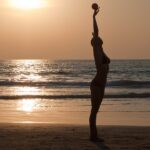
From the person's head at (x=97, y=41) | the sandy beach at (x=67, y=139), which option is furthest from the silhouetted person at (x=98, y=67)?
the sandy beach at (x=67, y=139)

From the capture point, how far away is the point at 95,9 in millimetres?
9352

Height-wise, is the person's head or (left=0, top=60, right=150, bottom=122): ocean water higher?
the person's head

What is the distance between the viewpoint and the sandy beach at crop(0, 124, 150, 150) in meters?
8.65

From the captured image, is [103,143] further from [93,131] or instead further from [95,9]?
[95,9]

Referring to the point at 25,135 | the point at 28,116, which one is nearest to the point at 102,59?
the point at 25,135

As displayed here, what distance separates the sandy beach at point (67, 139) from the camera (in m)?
8.65

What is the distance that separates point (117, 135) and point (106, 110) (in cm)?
807

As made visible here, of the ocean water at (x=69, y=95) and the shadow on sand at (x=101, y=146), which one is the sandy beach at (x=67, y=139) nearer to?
the shadow on sand at (x=101, y=146)

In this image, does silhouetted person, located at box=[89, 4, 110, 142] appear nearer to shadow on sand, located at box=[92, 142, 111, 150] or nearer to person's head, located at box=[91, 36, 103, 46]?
person's head, located at box=[91, 36, 103, 46]

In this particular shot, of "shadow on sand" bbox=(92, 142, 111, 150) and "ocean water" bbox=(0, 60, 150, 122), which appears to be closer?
"shadow on sand" bbox=(92, 142, 111, 150)

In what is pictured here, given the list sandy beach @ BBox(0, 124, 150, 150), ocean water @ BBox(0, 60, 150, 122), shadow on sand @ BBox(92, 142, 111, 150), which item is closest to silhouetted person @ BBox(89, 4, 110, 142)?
shadow on sand @ BBox(92, 142, 111, 150)

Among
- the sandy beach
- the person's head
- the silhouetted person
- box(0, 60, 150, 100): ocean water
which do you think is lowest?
box(0, 60, 150, 100): ocean water

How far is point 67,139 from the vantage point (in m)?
9.55

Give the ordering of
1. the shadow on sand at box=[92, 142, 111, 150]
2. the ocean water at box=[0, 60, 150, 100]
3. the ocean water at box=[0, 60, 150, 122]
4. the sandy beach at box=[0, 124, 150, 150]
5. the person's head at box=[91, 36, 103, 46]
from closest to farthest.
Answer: the shadow on sand at box=[92, 142, 111, 150] → the sandy beach at box=[0, 124, 150, 150] → the person's head at box=[91, 36, 103, 46] → the ocean water at box=[0, 60, 150, 122] → the ocean water at box=[0, 60, 150, 100]
